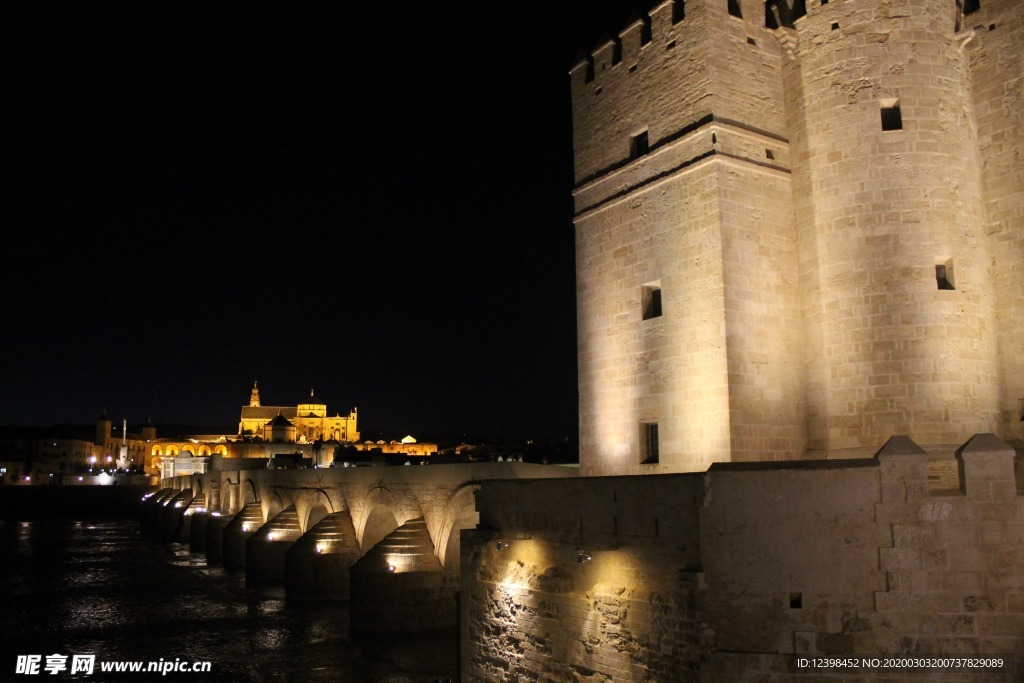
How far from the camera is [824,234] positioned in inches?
483

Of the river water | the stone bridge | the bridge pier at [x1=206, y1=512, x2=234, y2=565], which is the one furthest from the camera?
the bridge pier at [x1=206, y1=512, x2=234, y2=565]

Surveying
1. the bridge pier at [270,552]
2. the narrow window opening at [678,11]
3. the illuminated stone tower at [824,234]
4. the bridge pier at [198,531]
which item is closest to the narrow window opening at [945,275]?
the illuminated stone tower at [824,234]

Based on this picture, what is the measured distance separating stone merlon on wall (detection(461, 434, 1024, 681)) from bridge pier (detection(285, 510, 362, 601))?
14848mm

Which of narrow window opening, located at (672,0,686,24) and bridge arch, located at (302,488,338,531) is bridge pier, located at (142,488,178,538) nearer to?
bridge arch, located at (302,488,338,531)

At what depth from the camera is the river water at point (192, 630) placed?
15.9 metres

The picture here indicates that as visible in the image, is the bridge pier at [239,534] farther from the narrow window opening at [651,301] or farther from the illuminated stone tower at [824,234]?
the narrow window opening at [651,301]

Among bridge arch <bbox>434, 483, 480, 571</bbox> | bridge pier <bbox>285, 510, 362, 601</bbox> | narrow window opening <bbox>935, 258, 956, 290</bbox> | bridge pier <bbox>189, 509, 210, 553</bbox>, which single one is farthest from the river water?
narrow window opening <bbox>935, 258, 956, 290</bbox>

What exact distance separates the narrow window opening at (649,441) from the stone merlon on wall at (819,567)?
443 cm

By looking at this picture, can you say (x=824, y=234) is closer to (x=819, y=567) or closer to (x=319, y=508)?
(x=819, y=567)

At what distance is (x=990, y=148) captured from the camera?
39.7 feet

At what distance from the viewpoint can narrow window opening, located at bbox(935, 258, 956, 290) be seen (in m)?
11.5

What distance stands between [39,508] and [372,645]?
62.9m

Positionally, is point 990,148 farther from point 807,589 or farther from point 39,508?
point 39,508

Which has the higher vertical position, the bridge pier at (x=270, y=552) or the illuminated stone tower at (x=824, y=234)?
the illuminated stone tower at (x=824, y=234)
